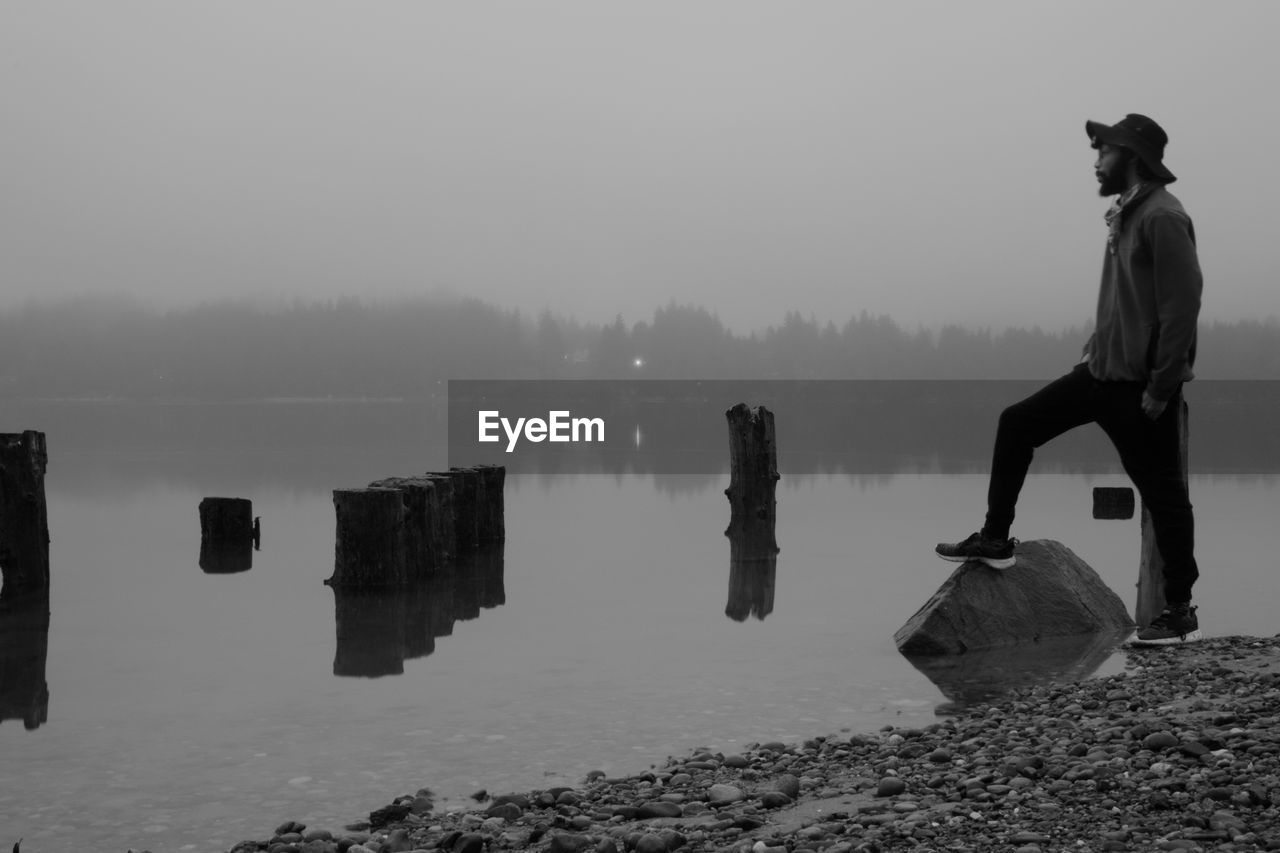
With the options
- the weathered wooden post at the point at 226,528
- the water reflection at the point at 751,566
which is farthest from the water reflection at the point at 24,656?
the water reflection at the point at 751,566

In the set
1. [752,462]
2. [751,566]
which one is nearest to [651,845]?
[751,566]

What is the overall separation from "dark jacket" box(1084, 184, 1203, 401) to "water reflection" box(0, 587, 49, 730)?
716cm

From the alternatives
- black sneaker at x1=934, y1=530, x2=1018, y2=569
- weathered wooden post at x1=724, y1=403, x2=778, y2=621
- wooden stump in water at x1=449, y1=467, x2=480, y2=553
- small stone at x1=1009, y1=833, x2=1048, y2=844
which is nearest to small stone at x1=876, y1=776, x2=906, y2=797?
small stone at x1=1009, y1=833, x2=1048, y2=844

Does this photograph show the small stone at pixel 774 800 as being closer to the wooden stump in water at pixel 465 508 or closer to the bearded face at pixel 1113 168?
the bearded face at pixel 1113 168

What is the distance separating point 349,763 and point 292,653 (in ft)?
13.2

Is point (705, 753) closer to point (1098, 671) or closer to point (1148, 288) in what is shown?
point (1098, 671)

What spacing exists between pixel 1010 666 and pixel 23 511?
1021cm

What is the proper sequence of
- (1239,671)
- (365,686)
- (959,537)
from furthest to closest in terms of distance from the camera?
(959,537)
(365,686)
(1239,671)

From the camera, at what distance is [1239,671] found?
7355 mm

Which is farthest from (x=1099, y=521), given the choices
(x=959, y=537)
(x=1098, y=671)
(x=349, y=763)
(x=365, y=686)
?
(x=349, y=763)

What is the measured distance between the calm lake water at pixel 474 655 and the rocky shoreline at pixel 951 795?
762 millimetres

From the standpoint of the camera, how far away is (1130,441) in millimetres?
Answer: 7910

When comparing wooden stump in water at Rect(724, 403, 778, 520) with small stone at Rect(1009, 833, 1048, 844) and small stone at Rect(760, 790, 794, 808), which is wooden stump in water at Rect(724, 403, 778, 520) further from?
small stone at Rect(1009, 833, 1048, 844)

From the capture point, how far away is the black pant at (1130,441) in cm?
786
